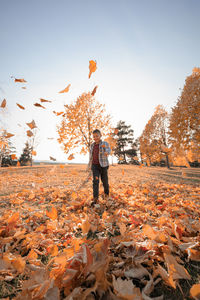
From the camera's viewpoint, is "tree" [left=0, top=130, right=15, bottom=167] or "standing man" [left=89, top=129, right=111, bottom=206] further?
"tree" [left=0, top=130, right=15, bottom=167]

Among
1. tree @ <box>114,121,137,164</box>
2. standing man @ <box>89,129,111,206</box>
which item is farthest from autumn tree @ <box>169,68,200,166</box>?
tree @ <box>114,121,137,164</box>

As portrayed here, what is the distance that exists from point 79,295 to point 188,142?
11.4m

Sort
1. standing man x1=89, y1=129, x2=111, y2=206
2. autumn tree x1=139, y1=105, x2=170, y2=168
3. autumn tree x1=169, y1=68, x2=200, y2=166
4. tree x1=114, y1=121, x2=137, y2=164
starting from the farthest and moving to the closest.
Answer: tree x1=114, y1=121, x2=137, y2=164 < autumn tree x1=139, y1=105, x2=170, y2=168 < autumn tree x1=169, y1=68, x2=200, y2=166 < standing man x1=89, y1=129, x2=111, y2=206

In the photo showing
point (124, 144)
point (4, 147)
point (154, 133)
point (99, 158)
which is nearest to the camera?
point (99, 158)

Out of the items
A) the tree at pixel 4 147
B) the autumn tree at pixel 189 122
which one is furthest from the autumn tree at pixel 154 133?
the tree at pixel 4 147

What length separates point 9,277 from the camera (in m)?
1.09

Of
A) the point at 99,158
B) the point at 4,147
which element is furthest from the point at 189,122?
the point at 4,147

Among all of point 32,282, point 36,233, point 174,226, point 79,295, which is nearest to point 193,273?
point 174,226

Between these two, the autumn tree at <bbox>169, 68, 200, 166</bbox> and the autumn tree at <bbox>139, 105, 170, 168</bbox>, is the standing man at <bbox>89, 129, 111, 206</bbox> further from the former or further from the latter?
the autumn tree at <bbox>139, 105, 170, 168</bbox>

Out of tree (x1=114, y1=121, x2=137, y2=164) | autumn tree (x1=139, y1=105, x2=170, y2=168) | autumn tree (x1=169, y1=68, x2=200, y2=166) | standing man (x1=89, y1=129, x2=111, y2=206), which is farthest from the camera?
tree (x1=114, y1=121, x2=137, y2=164)

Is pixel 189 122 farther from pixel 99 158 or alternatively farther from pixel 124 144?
pixel 124 144

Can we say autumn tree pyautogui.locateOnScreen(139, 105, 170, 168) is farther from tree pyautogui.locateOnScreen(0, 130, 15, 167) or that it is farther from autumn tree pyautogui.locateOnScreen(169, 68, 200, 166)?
tree pyautogui.locateOnScreen(0, 130, 15, 167)

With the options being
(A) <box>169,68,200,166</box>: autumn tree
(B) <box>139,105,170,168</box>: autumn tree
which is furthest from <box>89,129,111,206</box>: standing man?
(B) <box>139,105,170,168</box>: autumn tree

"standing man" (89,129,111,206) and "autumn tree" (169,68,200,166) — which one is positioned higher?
"autumn tree" (169,68,200,166)
